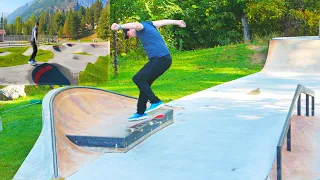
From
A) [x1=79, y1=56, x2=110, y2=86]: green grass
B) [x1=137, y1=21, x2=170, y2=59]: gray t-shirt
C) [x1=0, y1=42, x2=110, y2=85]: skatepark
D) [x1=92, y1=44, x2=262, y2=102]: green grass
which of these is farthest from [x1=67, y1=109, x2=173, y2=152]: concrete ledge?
[x1=79, y1=56, x2=110, y2=86]: green grass

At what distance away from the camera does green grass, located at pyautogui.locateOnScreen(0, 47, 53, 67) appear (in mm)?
11691

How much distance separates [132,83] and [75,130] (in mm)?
9189

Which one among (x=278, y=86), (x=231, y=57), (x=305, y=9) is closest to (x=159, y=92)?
(x=278, y=86)

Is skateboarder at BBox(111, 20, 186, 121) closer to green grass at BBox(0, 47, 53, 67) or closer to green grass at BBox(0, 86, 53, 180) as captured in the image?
green grass at BBox(0, 86, 53, 180)

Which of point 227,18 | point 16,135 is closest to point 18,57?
point 16,135

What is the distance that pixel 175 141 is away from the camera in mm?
7316

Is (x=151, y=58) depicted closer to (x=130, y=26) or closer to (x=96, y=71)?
(x=130, y=26)

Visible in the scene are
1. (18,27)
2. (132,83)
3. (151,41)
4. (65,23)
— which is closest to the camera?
(151,41)

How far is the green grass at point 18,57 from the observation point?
38.4 feet

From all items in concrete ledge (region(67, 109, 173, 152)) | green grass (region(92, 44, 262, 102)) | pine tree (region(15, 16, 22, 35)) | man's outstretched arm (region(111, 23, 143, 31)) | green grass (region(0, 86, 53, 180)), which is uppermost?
man's outstretched arm (region(111, 23, 143, 31))

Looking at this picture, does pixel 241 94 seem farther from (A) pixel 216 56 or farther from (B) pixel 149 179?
(A) pixel 216 56

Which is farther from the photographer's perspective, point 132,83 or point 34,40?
point 132,83

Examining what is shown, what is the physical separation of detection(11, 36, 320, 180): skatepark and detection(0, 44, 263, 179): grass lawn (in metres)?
0.63

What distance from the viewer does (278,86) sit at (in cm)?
1398
